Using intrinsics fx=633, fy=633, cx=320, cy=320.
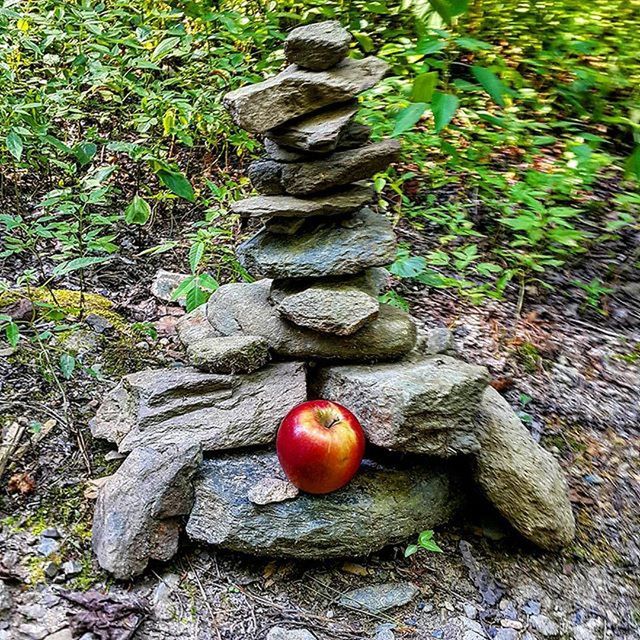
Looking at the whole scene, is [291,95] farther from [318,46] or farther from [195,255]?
[195,255]

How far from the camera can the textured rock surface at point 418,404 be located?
5.74ft

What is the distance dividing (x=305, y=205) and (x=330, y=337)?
422 millimetres

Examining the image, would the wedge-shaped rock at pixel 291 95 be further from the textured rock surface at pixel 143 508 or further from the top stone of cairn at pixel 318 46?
the textured rock surface at pixel 143 508

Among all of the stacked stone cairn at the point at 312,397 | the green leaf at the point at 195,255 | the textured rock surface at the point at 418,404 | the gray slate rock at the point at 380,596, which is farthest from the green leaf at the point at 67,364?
the gray slate rock at the point at 380,596

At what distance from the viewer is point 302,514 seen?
69.9 inches

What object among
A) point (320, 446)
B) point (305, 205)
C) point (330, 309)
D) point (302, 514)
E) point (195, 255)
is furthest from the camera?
A: point (195, 255)

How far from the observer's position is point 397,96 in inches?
137

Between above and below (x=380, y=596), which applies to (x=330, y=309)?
above

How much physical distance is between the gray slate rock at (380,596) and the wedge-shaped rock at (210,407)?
1.64ft

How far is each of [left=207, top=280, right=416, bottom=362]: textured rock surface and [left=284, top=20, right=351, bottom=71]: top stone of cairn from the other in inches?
30.9

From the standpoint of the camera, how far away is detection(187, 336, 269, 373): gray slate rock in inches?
77.1

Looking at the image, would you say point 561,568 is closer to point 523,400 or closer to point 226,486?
point 523,400

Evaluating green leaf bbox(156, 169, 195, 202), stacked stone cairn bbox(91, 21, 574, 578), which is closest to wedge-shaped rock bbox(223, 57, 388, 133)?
stacked stone cairn bbox(91, 21, 574, 578)

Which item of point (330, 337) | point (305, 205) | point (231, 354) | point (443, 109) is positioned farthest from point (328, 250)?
point (443, 109)
